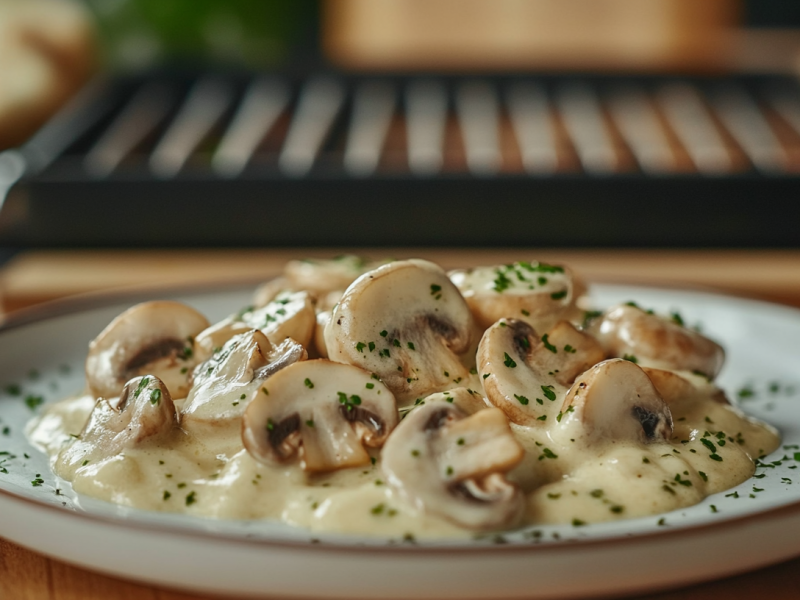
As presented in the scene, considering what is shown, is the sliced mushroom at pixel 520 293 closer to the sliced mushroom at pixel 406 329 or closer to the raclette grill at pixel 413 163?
the sliced mushroom at pixel 406 329

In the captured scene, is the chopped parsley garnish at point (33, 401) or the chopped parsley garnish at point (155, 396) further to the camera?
the chopped parsley garnish at point (33, 401)

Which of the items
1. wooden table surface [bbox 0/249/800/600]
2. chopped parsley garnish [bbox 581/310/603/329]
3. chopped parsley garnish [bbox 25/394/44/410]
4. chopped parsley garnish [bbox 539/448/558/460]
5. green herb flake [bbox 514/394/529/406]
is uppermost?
green herb flake [bbox 514/394/529/406]

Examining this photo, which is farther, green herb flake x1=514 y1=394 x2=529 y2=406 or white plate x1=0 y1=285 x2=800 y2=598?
green herb flake x1=514 y1=394 x2=529 y2=406

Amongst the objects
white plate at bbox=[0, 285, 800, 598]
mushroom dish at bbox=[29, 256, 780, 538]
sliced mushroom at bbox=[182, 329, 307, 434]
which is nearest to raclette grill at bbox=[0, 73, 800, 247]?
mushroom dish at bbox=[29, 256, 780, 538]

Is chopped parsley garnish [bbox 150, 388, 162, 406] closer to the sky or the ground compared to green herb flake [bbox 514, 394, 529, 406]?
closer to the ground

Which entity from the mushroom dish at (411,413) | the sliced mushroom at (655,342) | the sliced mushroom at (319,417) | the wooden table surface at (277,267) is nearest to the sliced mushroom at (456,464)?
the mushroom dish at (411,413)

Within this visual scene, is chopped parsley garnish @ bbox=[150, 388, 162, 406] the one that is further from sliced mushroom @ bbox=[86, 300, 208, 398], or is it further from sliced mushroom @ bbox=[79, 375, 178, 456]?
sliced mushroom @ bbox=[86, 300, 208, 398]

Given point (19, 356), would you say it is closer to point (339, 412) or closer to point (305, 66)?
point (339, 412)
